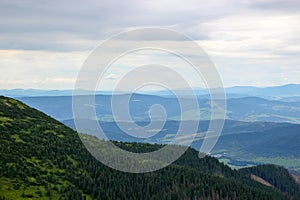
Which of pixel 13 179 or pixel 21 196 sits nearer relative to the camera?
pixel 21 196

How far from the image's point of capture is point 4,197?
168000 millimetres

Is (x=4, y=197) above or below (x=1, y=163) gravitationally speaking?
below

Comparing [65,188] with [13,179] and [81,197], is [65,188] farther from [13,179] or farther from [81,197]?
[13,179]

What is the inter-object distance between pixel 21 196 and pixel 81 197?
97.5ft

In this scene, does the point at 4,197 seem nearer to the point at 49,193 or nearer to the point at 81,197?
the point at 49,193

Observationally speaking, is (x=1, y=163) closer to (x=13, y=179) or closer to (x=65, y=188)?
(x=13, y=179)

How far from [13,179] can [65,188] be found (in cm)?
2353

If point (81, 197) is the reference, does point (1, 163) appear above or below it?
above

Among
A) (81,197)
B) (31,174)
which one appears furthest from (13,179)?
(81,197)

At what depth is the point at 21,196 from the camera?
177 meters

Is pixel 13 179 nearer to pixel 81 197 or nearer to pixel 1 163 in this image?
Answer: pixel 1 163

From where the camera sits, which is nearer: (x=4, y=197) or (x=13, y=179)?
(x=4, y=197)

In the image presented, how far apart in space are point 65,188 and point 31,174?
54.2 feet

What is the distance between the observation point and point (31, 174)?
199500 mm
